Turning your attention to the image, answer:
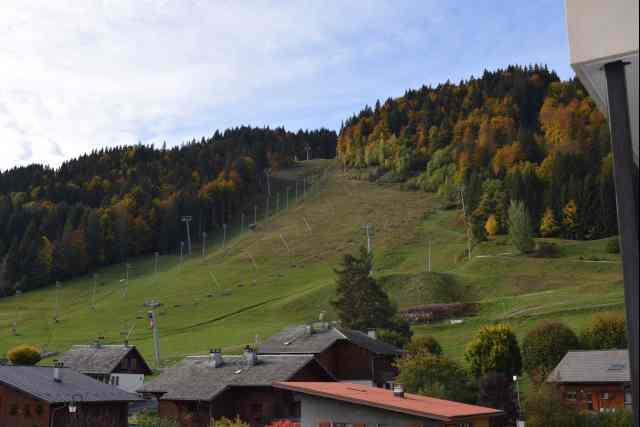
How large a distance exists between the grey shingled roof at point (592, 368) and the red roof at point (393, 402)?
1759 cm

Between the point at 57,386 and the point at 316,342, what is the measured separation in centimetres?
2187

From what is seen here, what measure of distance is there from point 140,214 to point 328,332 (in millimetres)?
142038

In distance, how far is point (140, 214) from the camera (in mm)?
198750

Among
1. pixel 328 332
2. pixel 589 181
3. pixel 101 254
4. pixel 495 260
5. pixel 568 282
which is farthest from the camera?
pixel 101 254

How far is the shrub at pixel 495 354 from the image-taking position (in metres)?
57.4

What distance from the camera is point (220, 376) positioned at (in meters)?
54.3

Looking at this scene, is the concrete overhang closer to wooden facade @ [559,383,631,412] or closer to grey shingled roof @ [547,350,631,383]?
wooden facade @ [559,383,631,412]

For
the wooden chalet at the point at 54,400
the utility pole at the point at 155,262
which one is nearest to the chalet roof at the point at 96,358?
the wooden chalet at the point at 54,400

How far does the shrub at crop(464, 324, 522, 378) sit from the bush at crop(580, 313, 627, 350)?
5480 mm

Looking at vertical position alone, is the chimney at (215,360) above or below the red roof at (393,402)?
below

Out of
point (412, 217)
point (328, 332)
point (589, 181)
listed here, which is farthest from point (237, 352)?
point (412, 217)

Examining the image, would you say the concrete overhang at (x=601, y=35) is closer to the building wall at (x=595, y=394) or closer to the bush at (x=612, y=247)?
the building wall at (x=595, y=394)

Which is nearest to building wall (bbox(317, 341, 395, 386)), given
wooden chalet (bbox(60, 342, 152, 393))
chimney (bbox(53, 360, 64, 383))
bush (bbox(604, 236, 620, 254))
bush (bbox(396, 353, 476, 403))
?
bush (bbox(396, 353, 476, 403))

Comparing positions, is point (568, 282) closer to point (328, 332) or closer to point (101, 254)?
point (328, 332)
